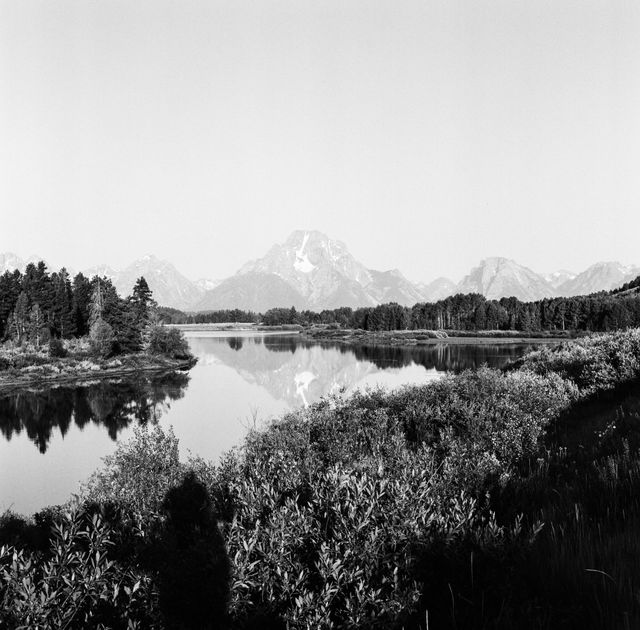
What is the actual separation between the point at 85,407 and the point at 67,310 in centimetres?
6615

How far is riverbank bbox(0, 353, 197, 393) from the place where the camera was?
173ft

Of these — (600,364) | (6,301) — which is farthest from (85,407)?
(6,301)

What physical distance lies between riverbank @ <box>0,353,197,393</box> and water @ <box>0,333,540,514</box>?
3969 millimetres

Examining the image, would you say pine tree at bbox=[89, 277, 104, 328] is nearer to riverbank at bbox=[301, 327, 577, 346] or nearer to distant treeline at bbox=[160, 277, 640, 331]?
riverbank at bbox=[301, 327, 577, 346]

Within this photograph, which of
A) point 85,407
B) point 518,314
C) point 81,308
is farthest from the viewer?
point 518,314

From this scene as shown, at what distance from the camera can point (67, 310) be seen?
98562 millimetres

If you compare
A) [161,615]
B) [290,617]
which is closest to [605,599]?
[290,617]

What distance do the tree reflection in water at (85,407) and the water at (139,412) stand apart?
0.07 meters

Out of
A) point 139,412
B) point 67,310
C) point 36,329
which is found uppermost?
point 67,310

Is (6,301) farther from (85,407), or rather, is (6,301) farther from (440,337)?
(440,337)

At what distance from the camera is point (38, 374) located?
55.2m

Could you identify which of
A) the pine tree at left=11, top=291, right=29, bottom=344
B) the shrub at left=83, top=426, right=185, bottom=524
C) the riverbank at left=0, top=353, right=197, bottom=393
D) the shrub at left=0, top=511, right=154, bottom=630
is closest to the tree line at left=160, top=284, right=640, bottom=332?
the riverbank at left=0, top=353, right=197, bottom=393

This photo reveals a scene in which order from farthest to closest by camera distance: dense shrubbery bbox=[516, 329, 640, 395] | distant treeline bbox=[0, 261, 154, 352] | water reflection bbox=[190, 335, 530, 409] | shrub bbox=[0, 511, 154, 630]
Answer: distant treeline bbox=[0, 261, 154, 352]
water reflection bbox=[190, 335, 530, 409]
dense shrubbery bbox=[516, 329, 640, 395]
shrub bbox=[0, 511, 154, 630]

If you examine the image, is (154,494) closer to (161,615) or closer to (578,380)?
(161,615)
